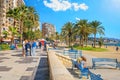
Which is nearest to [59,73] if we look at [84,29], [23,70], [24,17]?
[23,70]

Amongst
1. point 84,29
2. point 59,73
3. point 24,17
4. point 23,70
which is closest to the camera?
point 59,73

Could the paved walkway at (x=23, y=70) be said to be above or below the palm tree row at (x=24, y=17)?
below

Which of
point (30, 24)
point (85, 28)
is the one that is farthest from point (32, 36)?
point (85, 28)

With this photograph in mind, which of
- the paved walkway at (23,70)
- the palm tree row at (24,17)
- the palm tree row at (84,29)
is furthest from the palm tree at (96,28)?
the paved walkway at (23,70)

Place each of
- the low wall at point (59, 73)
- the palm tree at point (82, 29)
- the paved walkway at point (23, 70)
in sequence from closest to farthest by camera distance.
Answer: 1. the low wall at point (59, 73)
2. the paved walkway at point (23, 70)
3. the palm tree at point (82, 29)

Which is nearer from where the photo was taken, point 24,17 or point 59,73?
point 59,73

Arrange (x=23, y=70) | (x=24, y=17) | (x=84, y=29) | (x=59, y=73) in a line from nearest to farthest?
1. (x=59, y=73)
2. (x=23, y=70)
3. (x=24, y=17)
4. (x=84, y=29)

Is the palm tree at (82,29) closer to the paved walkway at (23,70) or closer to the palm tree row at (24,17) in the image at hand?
the palm tree row at (24,17)

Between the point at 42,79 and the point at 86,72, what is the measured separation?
5.93 metres

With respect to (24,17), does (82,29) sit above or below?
below

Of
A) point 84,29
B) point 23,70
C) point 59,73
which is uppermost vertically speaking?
point 84,29

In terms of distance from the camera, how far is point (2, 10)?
9394 centimetres

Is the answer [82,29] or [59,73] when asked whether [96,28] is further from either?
[59,73]

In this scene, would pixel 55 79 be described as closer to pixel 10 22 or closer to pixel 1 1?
pixel 1 1
